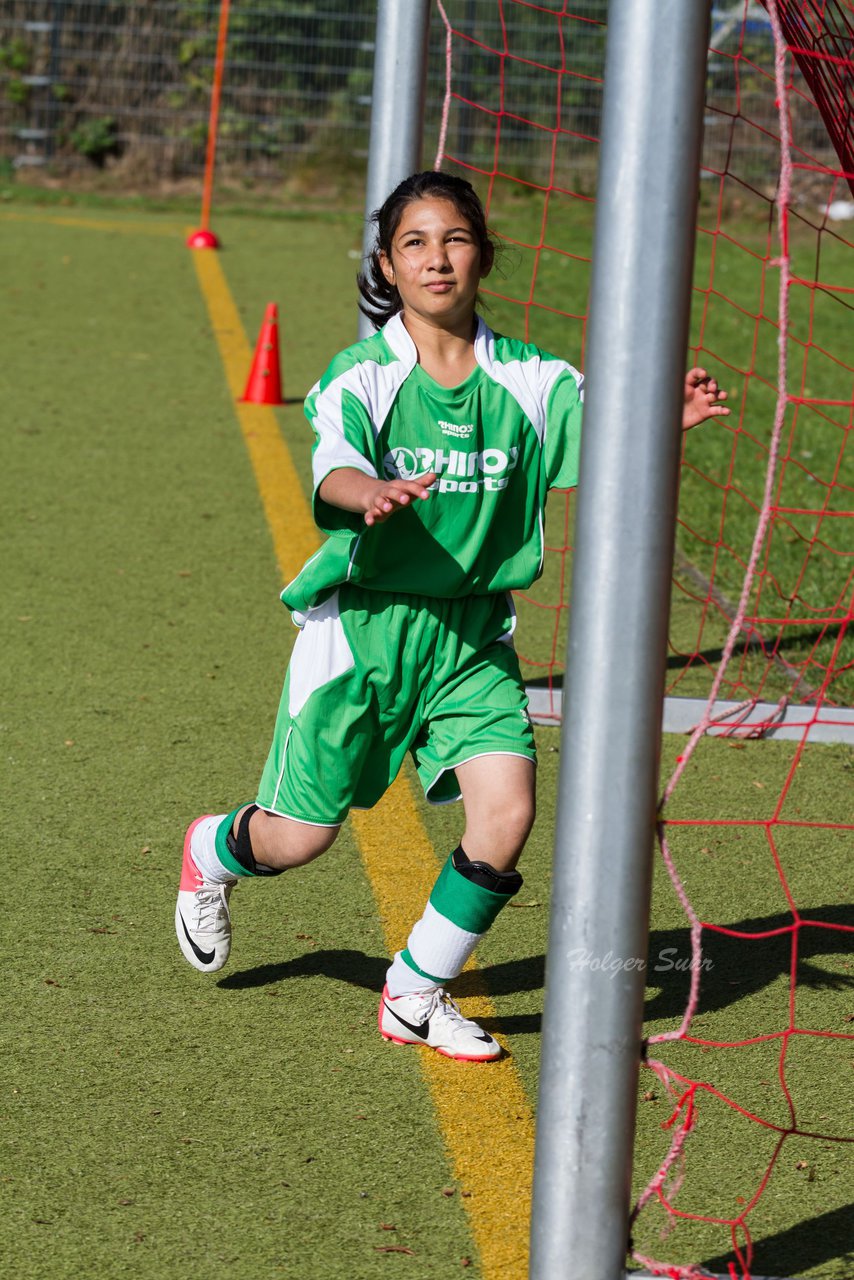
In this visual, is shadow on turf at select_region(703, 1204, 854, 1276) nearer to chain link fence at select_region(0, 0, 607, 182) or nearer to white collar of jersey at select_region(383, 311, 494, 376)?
white collar of jersey at select_region(383, 311, 494, 376)

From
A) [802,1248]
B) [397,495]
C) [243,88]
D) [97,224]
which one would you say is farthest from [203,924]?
[243,88]

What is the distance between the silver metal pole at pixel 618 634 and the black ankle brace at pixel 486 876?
0.81 meters

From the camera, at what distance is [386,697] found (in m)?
3.08

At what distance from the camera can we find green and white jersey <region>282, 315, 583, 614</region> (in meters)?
2.99

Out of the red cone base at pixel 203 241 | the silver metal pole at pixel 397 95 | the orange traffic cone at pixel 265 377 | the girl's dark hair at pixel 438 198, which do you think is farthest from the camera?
the red cone base at pixel 203 241

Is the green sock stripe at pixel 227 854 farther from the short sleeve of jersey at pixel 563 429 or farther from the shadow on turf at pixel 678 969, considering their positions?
the short sleeve of jersey at pixel 563 429

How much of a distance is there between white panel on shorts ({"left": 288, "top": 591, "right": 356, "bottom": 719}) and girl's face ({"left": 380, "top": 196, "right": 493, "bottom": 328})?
1.75 ft

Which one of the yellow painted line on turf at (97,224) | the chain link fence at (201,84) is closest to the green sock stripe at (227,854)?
the yellow painted line on turf at (97,224)

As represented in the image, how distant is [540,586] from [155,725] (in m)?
1.97

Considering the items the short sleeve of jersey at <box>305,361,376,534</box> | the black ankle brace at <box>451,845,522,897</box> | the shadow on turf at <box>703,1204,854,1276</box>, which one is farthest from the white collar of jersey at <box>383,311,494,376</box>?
the shadow on turf at <box>703,1204,854,1276</box>

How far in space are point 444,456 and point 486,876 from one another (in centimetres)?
73

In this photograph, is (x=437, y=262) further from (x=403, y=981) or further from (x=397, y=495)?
(x=403, y=981)

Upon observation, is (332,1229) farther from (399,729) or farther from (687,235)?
(687,235)

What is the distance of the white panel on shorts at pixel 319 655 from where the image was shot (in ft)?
10.1
